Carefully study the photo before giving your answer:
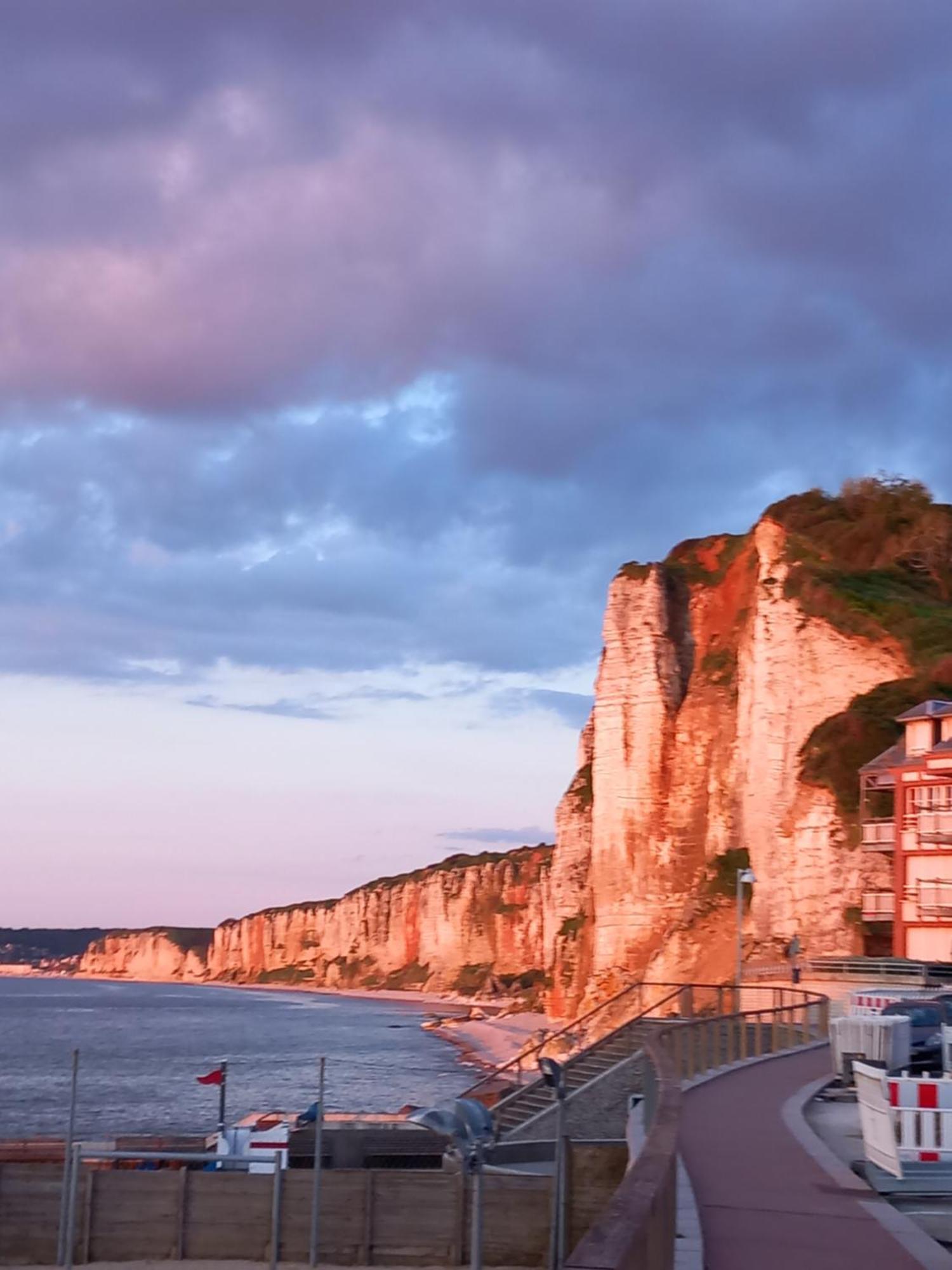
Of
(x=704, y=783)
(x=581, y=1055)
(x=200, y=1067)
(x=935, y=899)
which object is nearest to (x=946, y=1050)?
(x=581, y=1055)

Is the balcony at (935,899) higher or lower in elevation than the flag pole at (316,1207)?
higher

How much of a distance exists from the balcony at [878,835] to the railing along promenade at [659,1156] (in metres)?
22.8

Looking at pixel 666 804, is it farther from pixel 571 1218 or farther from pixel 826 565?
pixel 571 1218

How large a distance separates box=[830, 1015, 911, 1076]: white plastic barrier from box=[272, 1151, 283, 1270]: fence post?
880cm

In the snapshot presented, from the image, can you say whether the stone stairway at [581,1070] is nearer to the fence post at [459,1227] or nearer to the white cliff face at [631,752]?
the fence post at [459,1227]

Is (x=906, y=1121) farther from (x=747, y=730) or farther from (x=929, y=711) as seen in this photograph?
(x=747, y=730)

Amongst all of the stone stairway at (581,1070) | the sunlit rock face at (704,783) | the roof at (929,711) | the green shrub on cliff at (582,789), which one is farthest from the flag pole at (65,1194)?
the green shrub on cliff at (582,789)

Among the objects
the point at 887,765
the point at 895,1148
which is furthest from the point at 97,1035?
the point at 895,1148

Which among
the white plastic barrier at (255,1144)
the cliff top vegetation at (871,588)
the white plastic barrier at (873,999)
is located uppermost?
the cliff top vegetation at (871,588)

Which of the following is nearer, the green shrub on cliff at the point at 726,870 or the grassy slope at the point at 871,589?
the grassy slope at the point at 871,589

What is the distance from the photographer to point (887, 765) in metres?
49.9

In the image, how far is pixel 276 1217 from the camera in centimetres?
2247

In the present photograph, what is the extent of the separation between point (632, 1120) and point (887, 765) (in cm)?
3385

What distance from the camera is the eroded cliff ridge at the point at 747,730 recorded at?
55500mm
